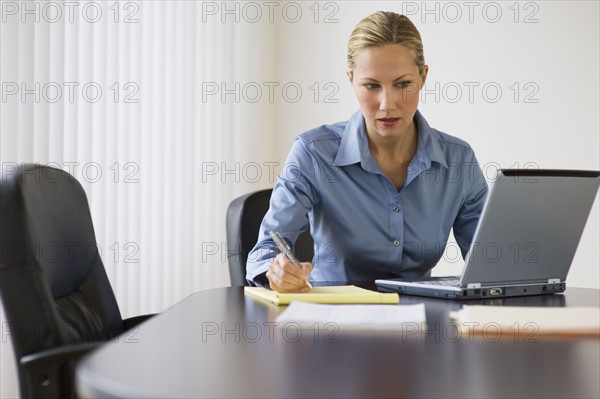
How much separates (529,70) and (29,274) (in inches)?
114

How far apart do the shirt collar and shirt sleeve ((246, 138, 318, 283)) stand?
0.34 ft

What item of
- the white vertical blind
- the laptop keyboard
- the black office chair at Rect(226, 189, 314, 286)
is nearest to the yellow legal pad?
the laptop keyboard

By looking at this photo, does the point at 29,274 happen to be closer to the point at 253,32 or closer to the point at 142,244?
the point at 142,244

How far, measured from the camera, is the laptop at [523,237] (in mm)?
1605

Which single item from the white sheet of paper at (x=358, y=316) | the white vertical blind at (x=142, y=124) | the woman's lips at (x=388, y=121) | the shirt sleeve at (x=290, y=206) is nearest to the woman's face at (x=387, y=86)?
the woman's lips at (x=388, y=121)

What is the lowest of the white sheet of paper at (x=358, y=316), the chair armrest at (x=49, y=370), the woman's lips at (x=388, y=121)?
the chair armrest at (x=49, y=370)

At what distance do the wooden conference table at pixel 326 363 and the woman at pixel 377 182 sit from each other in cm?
85

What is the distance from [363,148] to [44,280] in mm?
1101

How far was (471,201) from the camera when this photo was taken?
2.45 m

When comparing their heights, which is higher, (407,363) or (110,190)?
(110,190)

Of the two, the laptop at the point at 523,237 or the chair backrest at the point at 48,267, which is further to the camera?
the laptop at the point at 523,237

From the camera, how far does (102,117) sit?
132 inches

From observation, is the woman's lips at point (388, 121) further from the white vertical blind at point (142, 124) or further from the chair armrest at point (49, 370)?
the white vertical blind at point (142, 124)

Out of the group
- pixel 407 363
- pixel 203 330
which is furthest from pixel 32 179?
pixel 407 363
